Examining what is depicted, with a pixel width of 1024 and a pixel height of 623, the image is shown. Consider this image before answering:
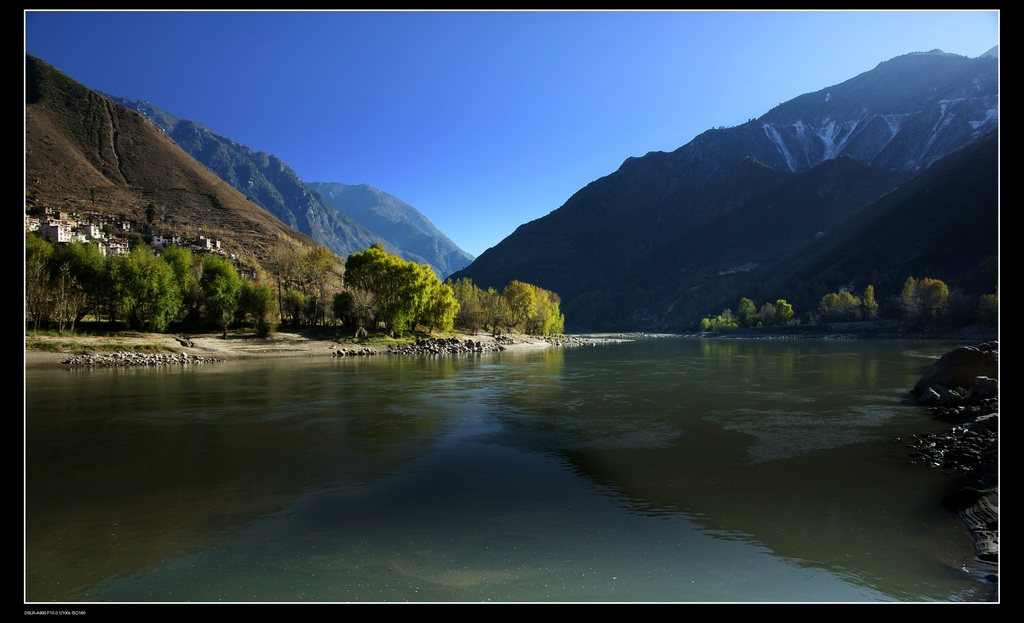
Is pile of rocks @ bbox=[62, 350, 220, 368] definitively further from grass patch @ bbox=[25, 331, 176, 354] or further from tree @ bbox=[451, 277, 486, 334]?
tree @ bbox=[451, 277, 486, 334]

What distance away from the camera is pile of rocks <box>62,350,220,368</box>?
48.7m

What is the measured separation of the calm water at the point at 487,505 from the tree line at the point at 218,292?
129ft

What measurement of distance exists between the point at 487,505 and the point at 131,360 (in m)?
51.8

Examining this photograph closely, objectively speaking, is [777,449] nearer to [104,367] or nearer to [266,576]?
[266,576]

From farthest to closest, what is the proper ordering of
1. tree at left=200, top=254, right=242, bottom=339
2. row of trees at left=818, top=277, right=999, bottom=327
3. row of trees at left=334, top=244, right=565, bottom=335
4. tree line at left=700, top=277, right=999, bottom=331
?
tree line at left=700, top=277, right=999, bottom=331
row of trees at left=818, top=277, right=999, bottom=327
row of trees at left=334, top=244, right=565, bottom=335
tree at left=200, top=254, right=242, bottom=339

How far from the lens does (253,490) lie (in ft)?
43.0

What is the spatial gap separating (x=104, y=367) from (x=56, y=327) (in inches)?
633

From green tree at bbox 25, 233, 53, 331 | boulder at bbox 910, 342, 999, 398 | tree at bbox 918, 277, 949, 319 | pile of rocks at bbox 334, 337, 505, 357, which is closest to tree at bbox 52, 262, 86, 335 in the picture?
green tree at bbox 25, 233, 53, 331

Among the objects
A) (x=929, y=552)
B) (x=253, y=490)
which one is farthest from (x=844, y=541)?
(x=253, y=490)

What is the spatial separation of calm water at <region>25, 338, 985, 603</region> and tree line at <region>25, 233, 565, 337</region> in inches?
1546

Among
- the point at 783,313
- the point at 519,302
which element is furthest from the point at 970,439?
the point at 783,313

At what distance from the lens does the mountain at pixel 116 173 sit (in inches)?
5531

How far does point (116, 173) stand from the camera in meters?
162

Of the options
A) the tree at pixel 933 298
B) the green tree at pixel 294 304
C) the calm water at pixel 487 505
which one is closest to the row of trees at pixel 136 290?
the green tree at pixel 294 304
